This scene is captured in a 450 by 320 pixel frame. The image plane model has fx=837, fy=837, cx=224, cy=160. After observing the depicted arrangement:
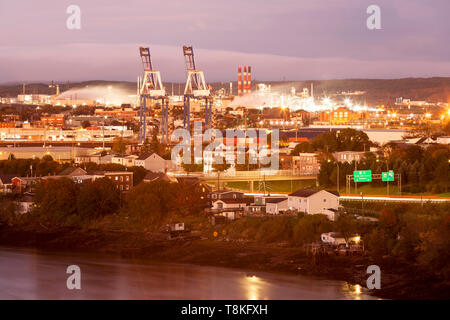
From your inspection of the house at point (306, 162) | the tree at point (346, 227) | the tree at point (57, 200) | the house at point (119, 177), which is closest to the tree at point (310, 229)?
the tree at point (346, 227)

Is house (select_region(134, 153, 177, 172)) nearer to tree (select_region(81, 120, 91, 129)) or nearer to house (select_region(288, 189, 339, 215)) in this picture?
house (select_region(288, 189, 339, 215))

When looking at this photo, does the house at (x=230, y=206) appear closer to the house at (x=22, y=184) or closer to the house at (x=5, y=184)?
the house at (x=22, y=184)

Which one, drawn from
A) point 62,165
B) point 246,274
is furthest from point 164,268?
point 62,165

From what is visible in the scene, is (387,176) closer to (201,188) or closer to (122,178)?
(201,188)

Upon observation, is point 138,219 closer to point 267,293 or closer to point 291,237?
point 291,237

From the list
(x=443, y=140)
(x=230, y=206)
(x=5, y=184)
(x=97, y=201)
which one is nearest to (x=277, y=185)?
(x=230, y=206)

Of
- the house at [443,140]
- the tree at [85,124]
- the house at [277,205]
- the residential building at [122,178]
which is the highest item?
the tree at [85,124]
